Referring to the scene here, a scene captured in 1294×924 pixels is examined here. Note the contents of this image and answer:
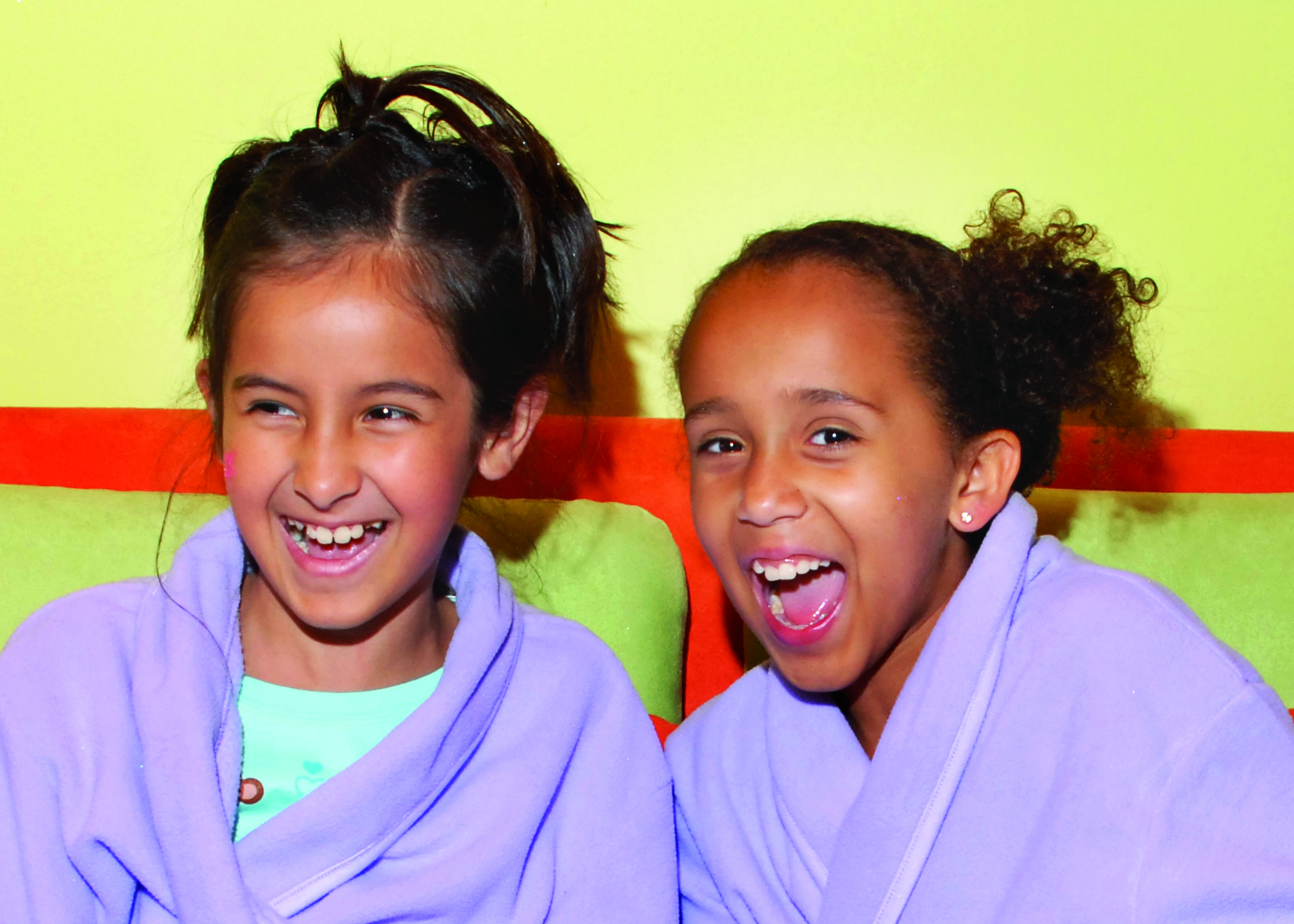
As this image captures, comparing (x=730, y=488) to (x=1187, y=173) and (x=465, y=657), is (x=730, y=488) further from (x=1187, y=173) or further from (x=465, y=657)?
(x=1187, y=173)

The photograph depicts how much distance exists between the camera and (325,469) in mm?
1069

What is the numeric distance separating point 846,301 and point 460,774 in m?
0.63

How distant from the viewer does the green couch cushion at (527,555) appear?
4.28 ft

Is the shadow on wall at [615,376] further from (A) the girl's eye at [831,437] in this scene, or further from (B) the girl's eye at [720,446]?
(A) the girl's eye at [831,437]

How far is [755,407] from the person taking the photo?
3.75ft

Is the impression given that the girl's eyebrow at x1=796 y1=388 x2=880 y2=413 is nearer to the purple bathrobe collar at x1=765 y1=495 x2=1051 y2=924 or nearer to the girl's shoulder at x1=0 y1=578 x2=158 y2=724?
the purple bathrobe collar at x1=765 y1=495 x2=1051 y2=924

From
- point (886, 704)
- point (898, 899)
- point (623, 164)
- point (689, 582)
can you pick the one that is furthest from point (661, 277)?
point (898, 899)

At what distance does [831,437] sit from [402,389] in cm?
43

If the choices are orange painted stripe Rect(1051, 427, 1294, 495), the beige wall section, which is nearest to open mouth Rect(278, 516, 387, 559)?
the beige wall section

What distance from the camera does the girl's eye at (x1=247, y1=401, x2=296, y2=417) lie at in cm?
111

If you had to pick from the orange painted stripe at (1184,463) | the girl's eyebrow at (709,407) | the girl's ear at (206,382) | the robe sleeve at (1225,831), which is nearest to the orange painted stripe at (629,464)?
the orange painted stripe at (1184,463)

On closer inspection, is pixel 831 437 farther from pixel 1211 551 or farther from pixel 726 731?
pixel 1211 551

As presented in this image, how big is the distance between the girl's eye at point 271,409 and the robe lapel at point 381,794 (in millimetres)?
293

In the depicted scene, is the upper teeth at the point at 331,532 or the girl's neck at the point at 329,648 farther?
the girl's neck at the point at 329,648
